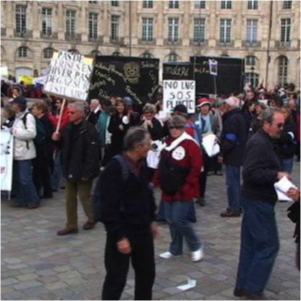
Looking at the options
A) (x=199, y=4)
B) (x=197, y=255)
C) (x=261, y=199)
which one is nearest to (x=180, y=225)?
(x=197, y=255)

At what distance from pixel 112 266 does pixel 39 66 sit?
51.3 metres

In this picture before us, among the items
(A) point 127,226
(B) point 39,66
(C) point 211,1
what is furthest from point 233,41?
(A) point 127,226

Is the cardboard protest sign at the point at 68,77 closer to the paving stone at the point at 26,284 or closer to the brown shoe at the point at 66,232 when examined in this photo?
the brown shoe at the point at 66,232

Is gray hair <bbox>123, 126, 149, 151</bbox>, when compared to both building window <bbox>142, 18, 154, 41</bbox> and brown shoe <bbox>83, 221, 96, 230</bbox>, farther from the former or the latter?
building window <bbox>142, 18, 154, 41</bbox>

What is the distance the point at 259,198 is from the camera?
4.29 m

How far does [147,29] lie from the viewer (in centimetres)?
5681

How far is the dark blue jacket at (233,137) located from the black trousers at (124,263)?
139 inches

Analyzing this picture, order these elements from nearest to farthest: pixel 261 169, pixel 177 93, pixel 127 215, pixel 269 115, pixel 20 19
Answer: pixel 127 215
pixel 261 169
pixel 269 115
pixel 177 93
pixel 20 19

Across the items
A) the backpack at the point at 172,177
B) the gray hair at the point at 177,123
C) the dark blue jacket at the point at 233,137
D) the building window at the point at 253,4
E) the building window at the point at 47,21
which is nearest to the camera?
the backpack at the point at 172,177

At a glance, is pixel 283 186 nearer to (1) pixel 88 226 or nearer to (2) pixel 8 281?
(2) pixel 8 281

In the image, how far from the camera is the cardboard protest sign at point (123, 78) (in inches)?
427

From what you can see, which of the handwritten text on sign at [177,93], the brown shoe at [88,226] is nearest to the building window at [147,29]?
the handwritten text on sign at [177,93]

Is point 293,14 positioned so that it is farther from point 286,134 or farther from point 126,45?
point 286,134

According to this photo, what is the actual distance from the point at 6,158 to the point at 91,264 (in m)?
2.81
